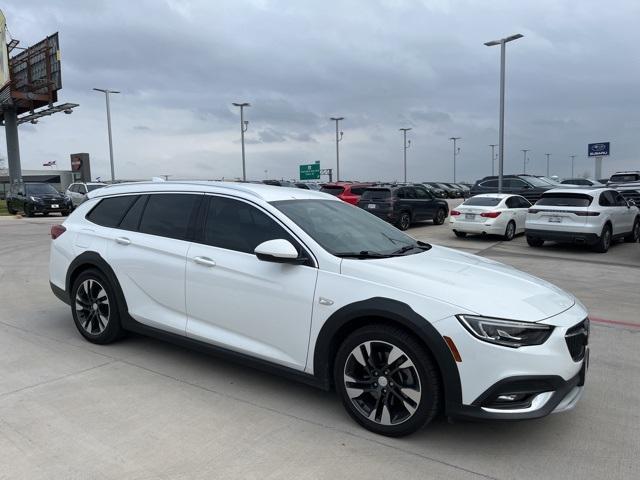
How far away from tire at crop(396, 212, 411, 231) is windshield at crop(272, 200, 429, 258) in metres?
14.3

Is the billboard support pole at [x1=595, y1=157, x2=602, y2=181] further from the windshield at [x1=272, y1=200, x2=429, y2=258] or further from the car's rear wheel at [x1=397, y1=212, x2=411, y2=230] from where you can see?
the windshield at [x1=272, y1=200, x2=429, y2=258]

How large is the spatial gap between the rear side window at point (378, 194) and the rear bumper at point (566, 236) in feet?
18.8

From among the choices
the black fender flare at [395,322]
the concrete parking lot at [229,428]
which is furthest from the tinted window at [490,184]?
the black fender flare at [395,322]

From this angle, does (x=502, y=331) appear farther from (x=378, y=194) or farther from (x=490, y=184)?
(x=490, y=184)

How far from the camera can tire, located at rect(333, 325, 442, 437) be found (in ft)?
10.8

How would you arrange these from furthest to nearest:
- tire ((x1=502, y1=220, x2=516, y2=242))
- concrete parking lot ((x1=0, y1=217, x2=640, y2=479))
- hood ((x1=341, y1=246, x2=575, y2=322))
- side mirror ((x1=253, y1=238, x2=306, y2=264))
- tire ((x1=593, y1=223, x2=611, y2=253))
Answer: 1. tire ((x1=502, y1=220, x2=516, y2=242))
2. tire ((x1=593, y1=223, x2=611, y2=253))
3. side mirror ((x1=253, y1=238, x2=306, y2=264))
4. hood ((x1=341, y1=246, x2=575, y2=322))
5. concrete parking lot ((x1=0, y1=217, x2=640, y2=479))

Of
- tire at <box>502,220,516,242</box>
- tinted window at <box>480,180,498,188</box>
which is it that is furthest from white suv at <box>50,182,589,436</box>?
tinted window at <box>480,180,498,188</box>

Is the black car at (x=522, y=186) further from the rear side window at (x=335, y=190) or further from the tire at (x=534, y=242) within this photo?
the tire at (x=534, y=242)

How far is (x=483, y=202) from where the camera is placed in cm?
1639

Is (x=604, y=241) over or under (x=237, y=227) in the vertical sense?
under

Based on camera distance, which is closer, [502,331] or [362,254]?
[502,331]

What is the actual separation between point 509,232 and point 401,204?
4.09m

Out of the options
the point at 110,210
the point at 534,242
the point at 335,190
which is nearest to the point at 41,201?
the point at 335,190

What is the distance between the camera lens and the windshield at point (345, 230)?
3988 millimetres
